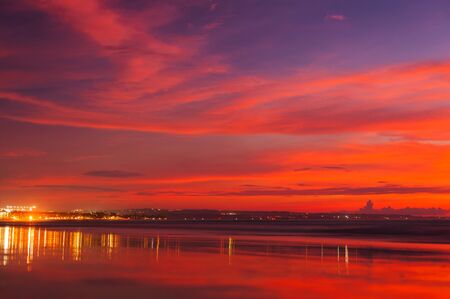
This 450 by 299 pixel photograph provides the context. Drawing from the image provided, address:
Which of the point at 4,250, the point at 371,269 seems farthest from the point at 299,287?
the point at 4,250

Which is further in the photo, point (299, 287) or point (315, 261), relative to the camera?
point (315, 261)

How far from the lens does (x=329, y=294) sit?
2219 cm

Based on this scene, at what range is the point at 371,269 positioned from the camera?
30.9 metres

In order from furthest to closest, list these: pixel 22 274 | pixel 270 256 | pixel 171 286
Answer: pixel 270 256 → pixel 22 274 → pixel 171 286

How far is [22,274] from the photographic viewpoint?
85.8ft

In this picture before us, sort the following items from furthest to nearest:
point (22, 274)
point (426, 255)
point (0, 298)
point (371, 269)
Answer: point (426, 255), point (371, 269), point (22, 274), point (0, 298)

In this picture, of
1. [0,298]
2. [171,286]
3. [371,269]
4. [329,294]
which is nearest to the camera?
[0,298]

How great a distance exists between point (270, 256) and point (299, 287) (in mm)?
14478

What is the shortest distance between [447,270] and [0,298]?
76.1 ft

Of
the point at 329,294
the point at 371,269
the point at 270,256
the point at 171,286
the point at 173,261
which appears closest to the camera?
the point at 329,294

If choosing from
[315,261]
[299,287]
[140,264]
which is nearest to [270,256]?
[315,261]

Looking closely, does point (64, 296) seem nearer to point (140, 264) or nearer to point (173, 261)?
point (140, 264)

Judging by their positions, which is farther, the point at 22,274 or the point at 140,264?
the point at 140,264

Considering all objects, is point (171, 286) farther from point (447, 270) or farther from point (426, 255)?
point (426, 255)
